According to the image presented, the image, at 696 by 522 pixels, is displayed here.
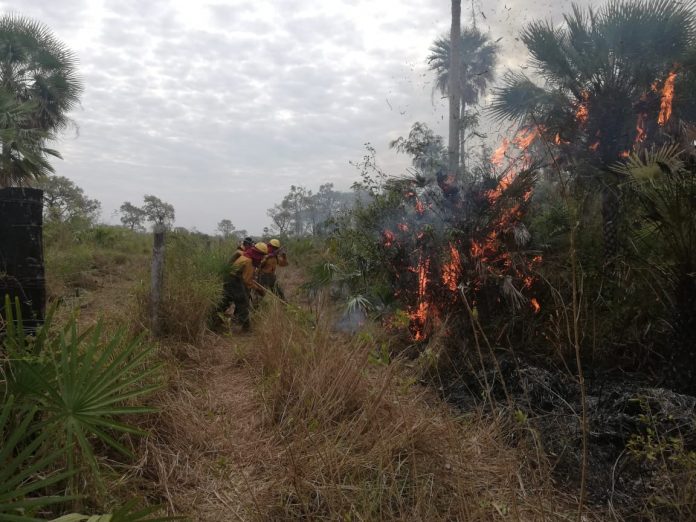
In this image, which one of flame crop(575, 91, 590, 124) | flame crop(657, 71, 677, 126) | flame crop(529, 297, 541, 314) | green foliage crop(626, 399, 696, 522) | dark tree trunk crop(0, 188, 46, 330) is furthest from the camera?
flame crop(575, 91, 590, 124)

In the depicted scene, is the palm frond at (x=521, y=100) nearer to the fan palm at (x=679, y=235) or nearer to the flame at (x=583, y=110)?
the flame at (x=583, y=110)

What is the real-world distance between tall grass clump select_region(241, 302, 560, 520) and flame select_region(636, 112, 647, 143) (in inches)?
223

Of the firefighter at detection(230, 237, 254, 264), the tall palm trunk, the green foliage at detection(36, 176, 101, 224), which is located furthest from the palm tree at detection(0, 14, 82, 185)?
the tall palm trunk

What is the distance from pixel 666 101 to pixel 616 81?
31.1 inches

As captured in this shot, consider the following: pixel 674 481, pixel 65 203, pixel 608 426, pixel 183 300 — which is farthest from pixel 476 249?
pixel 65 203

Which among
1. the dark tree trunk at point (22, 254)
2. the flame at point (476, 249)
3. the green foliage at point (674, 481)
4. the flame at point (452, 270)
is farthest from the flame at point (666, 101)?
the dark tree trunk at point (22, 254)

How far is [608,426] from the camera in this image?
10.5 ft

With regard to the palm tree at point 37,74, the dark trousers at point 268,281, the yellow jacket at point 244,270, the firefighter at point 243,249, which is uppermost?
the palm tree at point 37,74

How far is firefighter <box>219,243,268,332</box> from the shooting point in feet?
22.5

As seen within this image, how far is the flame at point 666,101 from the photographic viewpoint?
644cm

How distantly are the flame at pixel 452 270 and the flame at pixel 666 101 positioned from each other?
13.8ft

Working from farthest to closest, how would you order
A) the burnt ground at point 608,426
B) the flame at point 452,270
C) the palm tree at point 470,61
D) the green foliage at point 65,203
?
the palm tree at point 470,61, the green foliage at point 65,203, the flame at point 452,270, the burnt ground at point 608,426

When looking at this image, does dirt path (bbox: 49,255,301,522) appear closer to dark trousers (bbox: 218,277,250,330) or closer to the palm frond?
dark trousers (bbox: 218,277,250,330)

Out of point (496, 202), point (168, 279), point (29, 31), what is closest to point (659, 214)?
point (496, 202)
